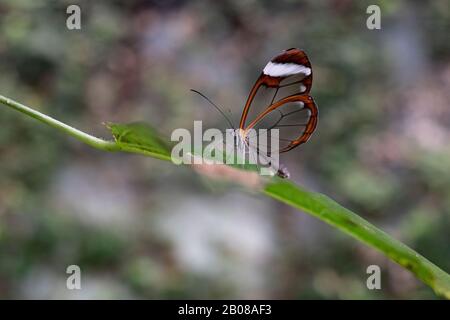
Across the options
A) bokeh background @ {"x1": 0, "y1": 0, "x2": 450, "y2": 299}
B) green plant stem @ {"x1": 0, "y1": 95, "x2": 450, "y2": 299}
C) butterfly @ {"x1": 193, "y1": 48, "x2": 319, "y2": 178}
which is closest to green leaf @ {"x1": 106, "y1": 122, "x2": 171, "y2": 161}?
green plant stem @ {"x1": 0, "y1": 95, "x2": 450, "y2": 299}

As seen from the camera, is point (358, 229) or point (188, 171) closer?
point (358, 229)

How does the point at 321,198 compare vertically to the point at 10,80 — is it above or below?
below

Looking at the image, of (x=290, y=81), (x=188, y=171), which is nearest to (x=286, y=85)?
(x=290, y=81)

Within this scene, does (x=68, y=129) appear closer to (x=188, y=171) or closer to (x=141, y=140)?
(x=141, y=140)

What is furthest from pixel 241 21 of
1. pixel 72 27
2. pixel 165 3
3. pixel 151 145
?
pixel 151 145

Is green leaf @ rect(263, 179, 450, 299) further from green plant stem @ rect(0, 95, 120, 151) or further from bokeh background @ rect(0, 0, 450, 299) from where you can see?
bokeh background @ rect(0, 0, 450, 299)

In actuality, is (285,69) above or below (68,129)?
above

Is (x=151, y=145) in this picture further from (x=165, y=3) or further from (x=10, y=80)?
(x=165, y=3)
